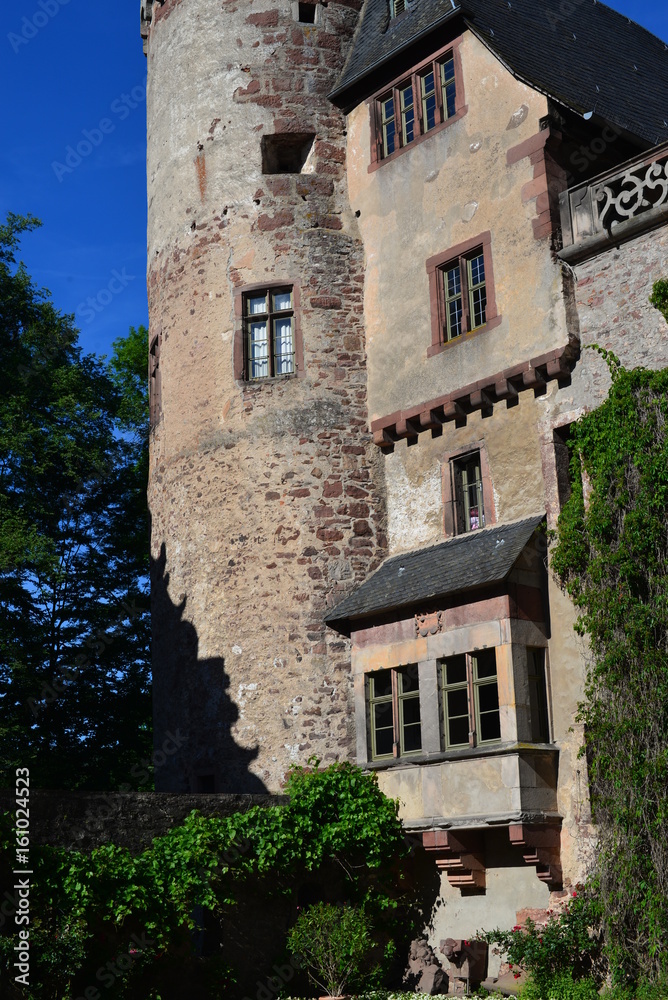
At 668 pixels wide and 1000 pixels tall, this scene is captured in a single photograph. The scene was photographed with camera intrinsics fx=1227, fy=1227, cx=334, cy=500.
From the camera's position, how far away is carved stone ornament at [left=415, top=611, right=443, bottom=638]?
50.5ft

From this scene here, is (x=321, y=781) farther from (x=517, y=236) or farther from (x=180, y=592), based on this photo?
(x=517, y=236)

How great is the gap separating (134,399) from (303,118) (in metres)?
10.4

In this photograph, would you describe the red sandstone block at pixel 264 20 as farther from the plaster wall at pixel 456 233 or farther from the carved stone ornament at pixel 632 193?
the carved stone ornament at pixel 632 193

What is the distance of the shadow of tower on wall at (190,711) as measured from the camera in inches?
664

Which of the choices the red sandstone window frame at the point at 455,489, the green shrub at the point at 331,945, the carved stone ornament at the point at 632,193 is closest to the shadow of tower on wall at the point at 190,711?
the green shrub at the point at 331,945

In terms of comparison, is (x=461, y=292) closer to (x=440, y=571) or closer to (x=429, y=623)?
(x=440, y=571)

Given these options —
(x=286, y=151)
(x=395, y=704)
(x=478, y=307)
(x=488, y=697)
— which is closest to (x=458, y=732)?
(x=488, y=697)

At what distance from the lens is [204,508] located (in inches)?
713

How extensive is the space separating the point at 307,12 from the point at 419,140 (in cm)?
384

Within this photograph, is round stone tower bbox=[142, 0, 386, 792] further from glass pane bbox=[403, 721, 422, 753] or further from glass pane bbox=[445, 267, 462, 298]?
glass pane bbox=[445, 267, 462, 298]

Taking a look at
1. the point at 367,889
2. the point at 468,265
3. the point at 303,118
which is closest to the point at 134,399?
the point at 303,118

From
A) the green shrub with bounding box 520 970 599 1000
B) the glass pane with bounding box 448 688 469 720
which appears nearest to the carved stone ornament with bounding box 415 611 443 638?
the glass pane with bounding box 448 688 469 720

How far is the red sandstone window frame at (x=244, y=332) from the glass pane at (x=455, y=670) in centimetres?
516

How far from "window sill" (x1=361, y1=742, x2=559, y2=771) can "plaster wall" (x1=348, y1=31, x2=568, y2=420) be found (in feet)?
15.8
